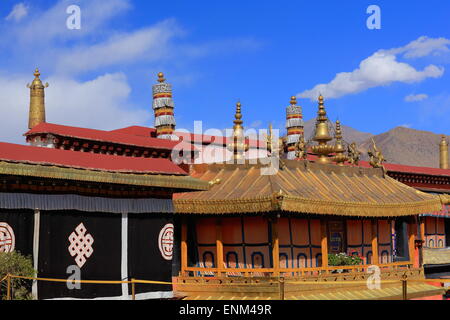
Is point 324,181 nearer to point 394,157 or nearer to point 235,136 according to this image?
point 235,136

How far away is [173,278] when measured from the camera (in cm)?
1819

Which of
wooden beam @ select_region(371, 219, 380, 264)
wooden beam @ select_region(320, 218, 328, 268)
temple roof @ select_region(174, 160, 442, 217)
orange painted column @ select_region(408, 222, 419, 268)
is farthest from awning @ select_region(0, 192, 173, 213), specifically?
orange painted column @ select_region(408, 222, 419, 268)

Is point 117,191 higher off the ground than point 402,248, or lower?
higher

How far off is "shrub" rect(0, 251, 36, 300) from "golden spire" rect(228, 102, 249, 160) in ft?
26.1

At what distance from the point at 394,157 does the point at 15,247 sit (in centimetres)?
9812

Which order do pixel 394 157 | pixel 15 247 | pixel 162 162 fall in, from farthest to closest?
pixel 394 157 → pixel 162 162 → pixel 15 247

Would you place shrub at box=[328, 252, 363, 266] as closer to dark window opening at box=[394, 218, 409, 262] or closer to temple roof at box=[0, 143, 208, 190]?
dark window opening at box=[394, 218, 409, 262]

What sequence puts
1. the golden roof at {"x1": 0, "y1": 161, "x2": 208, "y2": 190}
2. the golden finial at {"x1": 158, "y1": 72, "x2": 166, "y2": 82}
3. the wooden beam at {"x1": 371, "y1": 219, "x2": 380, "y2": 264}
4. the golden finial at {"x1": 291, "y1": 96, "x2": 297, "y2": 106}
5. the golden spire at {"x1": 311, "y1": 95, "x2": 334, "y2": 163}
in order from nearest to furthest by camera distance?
the golden roof at {"x1": 0, "y1": 161, "x2": 208, "y2": 190} < the wooden beam at {"x1": 371, "y1": 219, "x2": 380, "y2": 264} < the golden spire at {"x1": 311, "y1": 95, "x2": 334, "y2": 163} < the golden finial at {"x1": 158, "y1": 72, "x2": 166, "y2": 82} < the golden finial at {"x1": 291, "y1": 96, "x2": 297, "y2": 106}

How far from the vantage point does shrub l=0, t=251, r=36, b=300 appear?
13.0 meters

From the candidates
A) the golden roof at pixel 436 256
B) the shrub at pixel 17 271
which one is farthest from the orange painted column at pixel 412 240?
the shrub at pixel 17 271

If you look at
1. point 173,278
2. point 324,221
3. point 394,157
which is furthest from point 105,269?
point 394,157

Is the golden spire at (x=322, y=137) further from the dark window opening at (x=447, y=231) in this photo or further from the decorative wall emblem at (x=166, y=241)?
the dark window opening at (x=447, y=231)

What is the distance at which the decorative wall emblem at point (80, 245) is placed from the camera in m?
15.0

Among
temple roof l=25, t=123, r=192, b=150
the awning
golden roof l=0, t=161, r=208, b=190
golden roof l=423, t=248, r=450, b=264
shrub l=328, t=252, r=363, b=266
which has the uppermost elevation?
temple roof l=25, t=123, r=192, b=150
